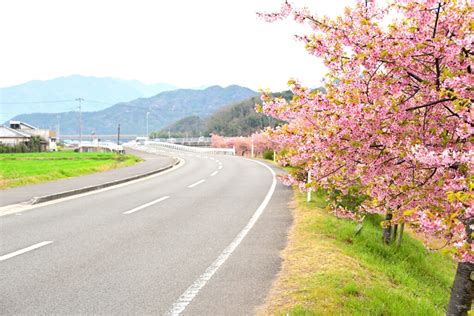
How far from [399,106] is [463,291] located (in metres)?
2.09

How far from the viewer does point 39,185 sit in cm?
1709

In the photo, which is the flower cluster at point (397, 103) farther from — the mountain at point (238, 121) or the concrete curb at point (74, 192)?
the mountain at point (238, 121)

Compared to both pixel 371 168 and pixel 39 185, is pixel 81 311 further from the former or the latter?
pixel 39 185

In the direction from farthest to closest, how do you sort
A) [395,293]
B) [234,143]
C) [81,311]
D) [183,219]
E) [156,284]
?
[234,143] < [183,219] < [395,293] < [156,284] < [81,311]

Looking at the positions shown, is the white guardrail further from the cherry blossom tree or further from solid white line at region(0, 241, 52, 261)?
the cherry blossom tree

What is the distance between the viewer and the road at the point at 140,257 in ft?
16.0

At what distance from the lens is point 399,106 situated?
13.5 feet

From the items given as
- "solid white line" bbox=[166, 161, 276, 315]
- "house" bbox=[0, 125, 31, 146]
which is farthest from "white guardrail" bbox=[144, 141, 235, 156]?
"solid white line" bbox=[166, 161, 276, 315]

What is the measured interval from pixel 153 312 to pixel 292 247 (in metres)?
3.60

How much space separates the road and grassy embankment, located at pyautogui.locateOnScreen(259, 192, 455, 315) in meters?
0.32

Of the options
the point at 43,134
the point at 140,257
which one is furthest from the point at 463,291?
the point at 43,134

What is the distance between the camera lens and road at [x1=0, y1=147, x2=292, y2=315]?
16.0ft

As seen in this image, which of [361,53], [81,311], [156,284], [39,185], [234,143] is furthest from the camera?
[234,143]

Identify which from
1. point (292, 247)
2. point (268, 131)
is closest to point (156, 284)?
point (268, 131)
